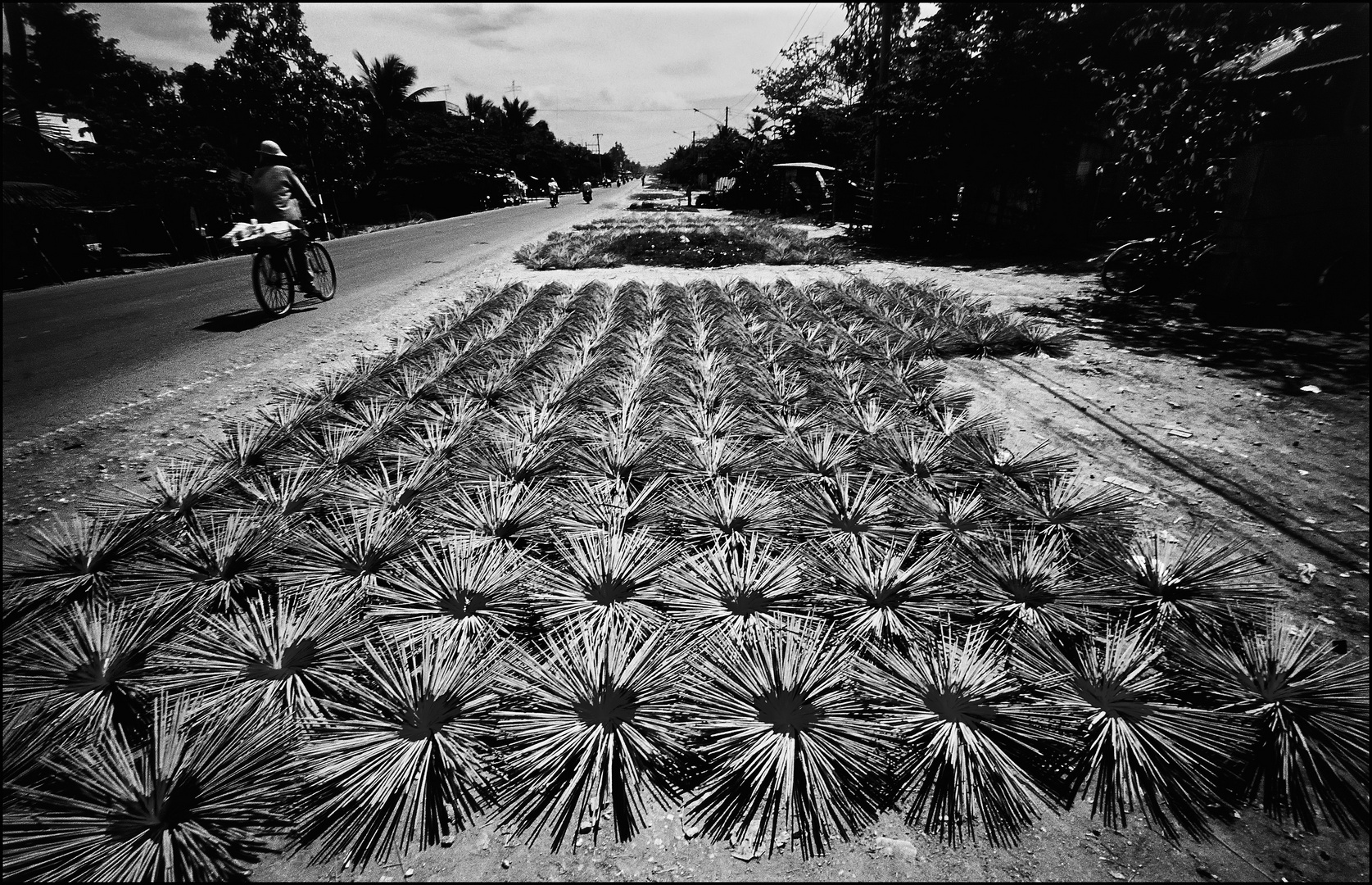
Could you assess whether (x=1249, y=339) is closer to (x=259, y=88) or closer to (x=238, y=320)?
(x=238, y=320)

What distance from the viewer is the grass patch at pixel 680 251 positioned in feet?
31.2

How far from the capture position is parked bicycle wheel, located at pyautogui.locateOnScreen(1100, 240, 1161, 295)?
6.07 metres

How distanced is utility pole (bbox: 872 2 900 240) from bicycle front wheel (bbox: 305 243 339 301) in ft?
34.7

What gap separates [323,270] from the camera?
6.64 m

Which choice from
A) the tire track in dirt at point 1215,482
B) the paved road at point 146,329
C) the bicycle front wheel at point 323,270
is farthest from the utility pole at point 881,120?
the bicycle front wheel at point 323,270

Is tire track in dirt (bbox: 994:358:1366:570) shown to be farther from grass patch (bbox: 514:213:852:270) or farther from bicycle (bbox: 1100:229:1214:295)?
grass patch (bbox: 514:213:852:270)

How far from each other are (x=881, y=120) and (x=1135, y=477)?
12.1 metres

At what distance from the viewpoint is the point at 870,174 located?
15.0 metres

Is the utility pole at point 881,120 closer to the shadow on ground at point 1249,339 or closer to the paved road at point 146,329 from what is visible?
the shadow on ground at point 1249,339

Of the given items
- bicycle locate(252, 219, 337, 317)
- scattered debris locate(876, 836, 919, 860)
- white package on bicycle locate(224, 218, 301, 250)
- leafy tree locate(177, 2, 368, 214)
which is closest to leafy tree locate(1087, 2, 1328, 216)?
scattered debris locate(876, 836, 919, 860)

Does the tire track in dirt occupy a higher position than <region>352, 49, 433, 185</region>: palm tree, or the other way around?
<region>352, 49, 433, 185</region>: palm tree

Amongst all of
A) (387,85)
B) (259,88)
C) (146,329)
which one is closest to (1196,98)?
(146,329)

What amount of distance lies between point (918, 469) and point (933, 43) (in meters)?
12.6

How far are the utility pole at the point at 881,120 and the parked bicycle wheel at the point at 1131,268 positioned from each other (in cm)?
669
